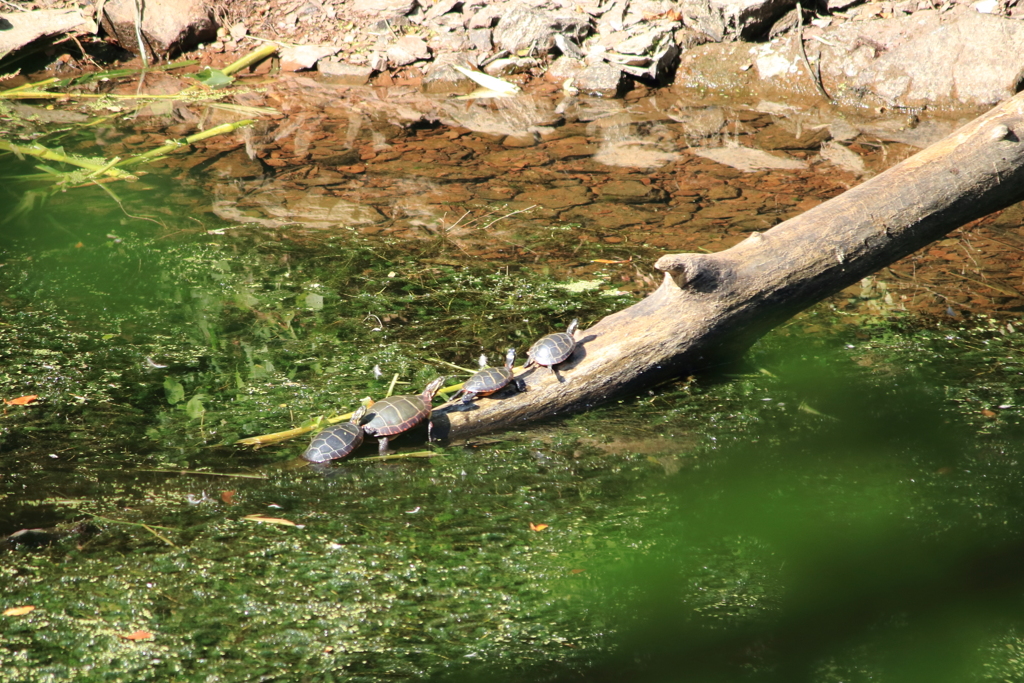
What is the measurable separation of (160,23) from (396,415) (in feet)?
22.4

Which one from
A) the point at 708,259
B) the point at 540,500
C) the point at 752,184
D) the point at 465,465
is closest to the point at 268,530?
the point at 465,465

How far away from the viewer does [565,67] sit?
741cm

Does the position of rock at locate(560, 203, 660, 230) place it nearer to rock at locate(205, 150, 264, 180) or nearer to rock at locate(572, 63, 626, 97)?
rock at locate(205, 150, 264, 180)

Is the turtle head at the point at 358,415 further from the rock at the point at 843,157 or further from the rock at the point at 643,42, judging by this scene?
the rock at the point at 643,42

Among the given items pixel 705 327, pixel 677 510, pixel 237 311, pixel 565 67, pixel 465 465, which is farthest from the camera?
pixel 565 67

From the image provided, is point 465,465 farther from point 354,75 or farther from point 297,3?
point 297,3

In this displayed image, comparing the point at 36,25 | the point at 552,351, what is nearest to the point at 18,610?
the point at 552,351

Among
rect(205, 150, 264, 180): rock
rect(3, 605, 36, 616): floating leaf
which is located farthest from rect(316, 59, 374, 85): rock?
rect(3, 605, 36, 616): floating leaf

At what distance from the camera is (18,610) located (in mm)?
Result: 2131

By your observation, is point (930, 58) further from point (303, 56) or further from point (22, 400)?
point (22, 400)

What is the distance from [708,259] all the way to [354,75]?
5.75m

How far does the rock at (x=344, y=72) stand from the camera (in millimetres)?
7594

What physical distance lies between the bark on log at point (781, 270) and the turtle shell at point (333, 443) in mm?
446

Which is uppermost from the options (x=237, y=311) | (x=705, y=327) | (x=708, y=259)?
(x=708, y=259)
